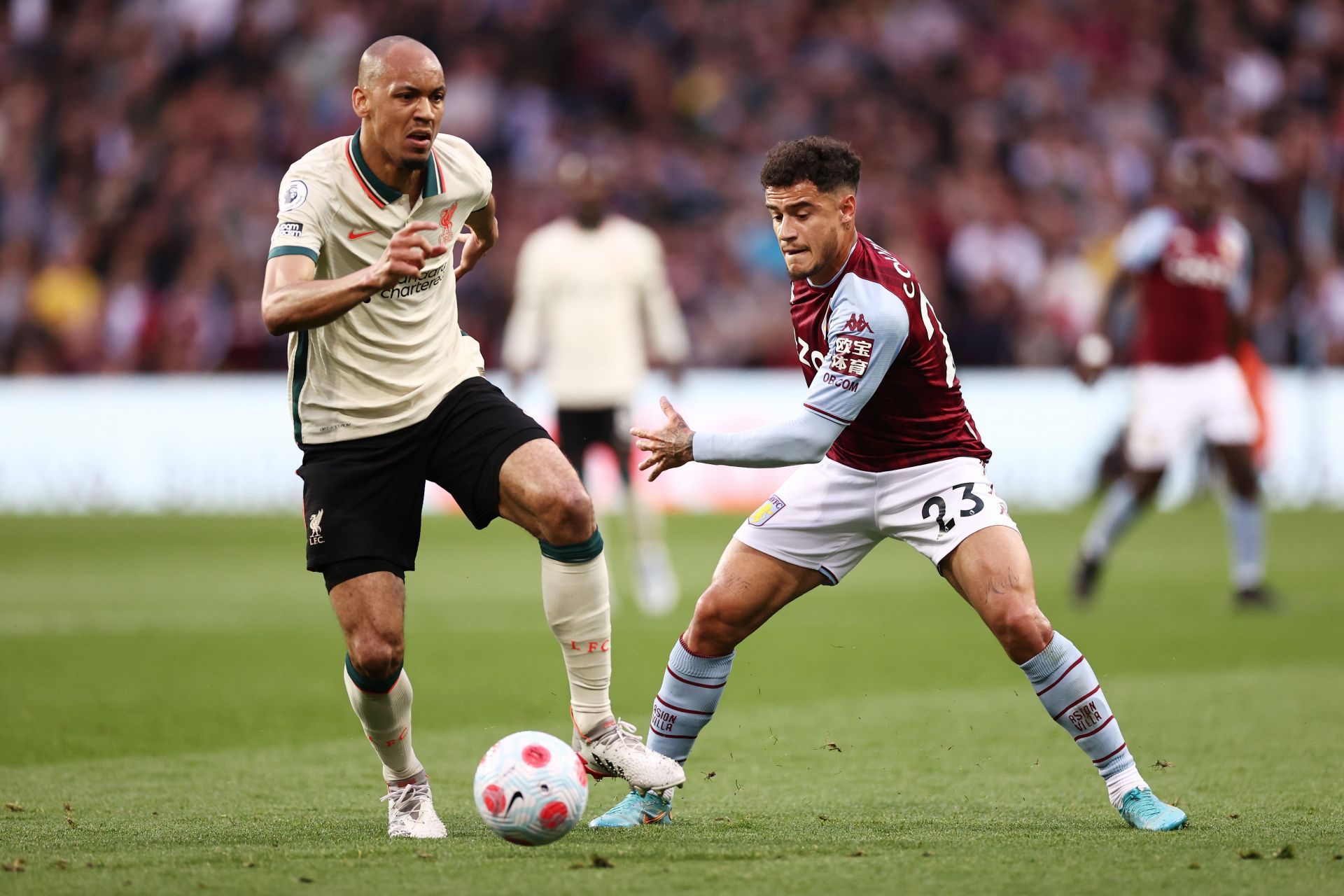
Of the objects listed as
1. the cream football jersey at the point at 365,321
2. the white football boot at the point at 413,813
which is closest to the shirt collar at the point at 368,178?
the cream football jersey at the point at 365,321

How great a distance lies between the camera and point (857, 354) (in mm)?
5078

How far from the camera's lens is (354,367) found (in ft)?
17.7

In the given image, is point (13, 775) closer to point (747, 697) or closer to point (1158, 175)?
point (747, 697)

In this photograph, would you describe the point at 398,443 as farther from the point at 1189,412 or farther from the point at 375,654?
the point at 1189,412

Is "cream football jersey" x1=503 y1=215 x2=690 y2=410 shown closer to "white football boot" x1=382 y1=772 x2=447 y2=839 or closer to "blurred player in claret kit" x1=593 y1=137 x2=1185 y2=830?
"blurred player in claret kit" x1=593 y1=137 x2=1185 y2=830

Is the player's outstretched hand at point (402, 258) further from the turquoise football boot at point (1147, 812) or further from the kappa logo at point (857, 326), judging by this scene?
the turquoise football boot at point (1147, 812)

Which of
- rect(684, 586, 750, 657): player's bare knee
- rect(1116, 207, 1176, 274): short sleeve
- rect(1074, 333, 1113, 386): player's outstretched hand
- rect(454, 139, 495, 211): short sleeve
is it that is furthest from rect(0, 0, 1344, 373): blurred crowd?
rect(684, 586, 750, 657): player's bare knee

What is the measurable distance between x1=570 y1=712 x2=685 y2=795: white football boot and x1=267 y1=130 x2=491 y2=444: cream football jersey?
1.16 meters

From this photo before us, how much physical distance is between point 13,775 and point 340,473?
2.00m

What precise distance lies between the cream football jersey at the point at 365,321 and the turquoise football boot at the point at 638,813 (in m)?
1.39

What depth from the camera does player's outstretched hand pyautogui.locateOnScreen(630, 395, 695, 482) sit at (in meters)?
4.97

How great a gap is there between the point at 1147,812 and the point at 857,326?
1.71 metres

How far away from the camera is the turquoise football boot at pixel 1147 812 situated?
16.7ft

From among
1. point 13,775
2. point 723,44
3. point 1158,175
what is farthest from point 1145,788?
point 723,44
